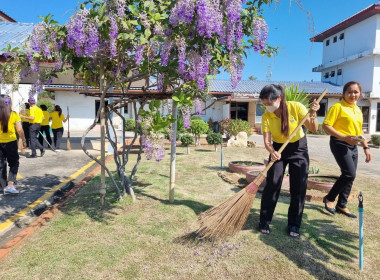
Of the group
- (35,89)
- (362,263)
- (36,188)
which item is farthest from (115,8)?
(36,188)

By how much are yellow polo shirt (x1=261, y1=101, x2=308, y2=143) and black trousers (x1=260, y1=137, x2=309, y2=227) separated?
9 cm

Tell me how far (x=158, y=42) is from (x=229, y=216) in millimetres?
2095

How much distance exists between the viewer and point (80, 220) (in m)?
3.86

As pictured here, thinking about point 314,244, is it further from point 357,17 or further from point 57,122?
point 357,17

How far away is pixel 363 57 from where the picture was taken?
24984 millimetres

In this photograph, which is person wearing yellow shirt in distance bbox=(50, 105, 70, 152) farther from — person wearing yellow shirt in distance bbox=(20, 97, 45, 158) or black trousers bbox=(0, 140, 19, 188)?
black trousers bbox=(0, 140, 19, 188)

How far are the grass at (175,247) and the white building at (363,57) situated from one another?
24303 mm

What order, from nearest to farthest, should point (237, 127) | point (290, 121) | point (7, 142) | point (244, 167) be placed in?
point (290, 121)
point (7, 142)
point (244, 167)
point (237, 127)

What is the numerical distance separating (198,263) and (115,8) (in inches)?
112

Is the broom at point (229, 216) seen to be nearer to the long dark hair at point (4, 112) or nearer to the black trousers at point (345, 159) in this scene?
the black trousers at point (345, 159)

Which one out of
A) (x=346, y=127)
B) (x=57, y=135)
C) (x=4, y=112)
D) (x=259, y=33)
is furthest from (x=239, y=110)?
(x=259, y=33)

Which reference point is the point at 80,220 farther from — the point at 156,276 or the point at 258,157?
the point at 258,157

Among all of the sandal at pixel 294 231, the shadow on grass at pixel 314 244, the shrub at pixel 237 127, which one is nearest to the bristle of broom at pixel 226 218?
the shadow on grass at pixel 314 244

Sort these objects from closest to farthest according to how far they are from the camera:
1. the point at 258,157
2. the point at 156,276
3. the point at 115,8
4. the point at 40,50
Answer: the point at 156,276 < the point at 115,8 < the point at 40,50 < the point at 258,157
